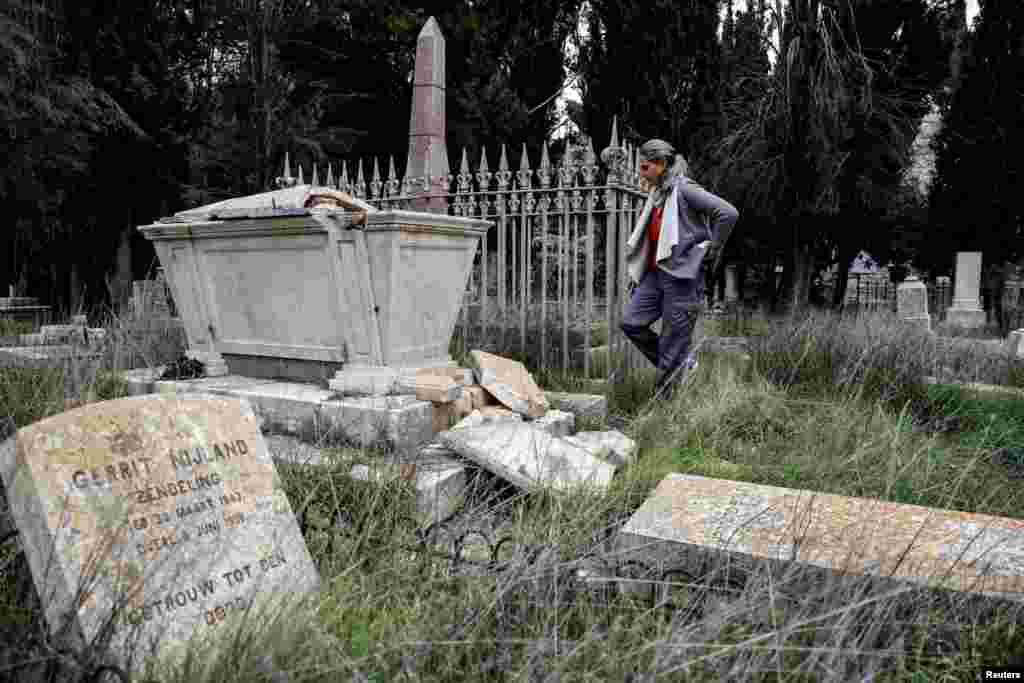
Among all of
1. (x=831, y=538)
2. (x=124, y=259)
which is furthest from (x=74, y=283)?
(x=831, y=538)

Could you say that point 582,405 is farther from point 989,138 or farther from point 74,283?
point 74,283

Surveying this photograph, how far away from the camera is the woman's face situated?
184 inches

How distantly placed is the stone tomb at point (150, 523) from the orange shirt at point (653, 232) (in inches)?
129

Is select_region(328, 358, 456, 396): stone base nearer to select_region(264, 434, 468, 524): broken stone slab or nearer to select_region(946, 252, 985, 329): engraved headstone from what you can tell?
select_region(264, 434, 468, 524): broken stone slab

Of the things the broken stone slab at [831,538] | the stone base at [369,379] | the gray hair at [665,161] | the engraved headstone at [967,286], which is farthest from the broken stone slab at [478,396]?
the engraved headstone at [967,286]

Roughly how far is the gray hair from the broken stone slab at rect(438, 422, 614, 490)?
2.08m

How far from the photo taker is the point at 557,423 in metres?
4.06

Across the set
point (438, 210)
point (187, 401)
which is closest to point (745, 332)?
point (438, 210)

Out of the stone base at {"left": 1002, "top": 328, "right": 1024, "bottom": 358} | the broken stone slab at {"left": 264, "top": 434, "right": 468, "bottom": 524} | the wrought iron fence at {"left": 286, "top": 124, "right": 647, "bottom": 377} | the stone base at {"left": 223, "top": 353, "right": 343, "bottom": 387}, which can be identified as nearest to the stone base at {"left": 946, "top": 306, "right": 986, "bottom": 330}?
the stone base at {"left": 1002, "top": 328, "right": 1024, "bottom": 358}

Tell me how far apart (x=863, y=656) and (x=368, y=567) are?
1.50 meters

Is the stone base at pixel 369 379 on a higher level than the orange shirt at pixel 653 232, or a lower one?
lower

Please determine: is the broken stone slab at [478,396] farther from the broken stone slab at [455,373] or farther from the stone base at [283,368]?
the stone base at [283,368]

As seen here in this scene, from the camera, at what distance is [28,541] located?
1.79 meters

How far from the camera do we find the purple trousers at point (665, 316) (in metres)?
4.67
